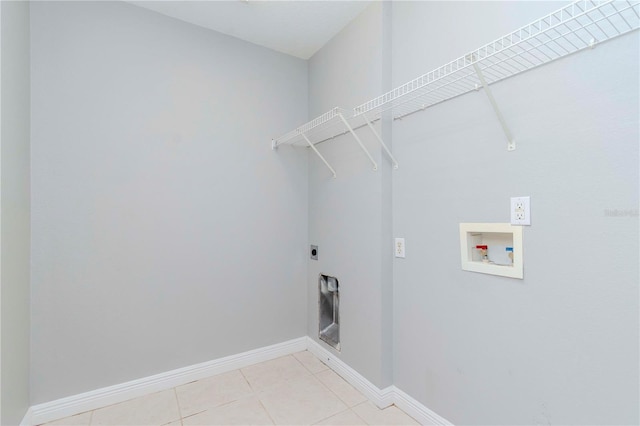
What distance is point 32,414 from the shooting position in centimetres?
166

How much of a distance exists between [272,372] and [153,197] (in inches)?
60.2

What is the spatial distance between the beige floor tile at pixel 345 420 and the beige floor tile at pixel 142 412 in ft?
2.89

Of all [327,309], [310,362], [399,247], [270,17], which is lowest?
Answer: [310,362]

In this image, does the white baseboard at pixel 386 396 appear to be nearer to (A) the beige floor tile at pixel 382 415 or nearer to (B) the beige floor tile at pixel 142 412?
(A) the beige floor tile at pixel 382 415

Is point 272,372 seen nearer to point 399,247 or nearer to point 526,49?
point 399,247

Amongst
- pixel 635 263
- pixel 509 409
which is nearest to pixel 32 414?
pixel 509 409

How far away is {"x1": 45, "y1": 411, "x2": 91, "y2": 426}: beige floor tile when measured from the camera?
1.69 meters

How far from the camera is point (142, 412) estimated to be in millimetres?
1793

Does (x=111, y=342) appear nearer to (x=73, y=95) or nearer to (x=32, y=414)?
(x=32, y=414)

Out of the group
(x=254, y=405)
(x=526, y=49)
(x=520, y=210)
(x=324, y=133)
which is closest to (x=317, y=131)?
(x=324, y=133)

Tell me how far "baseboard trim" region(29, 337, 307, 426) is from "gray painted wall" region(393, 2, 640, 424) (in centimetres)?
114

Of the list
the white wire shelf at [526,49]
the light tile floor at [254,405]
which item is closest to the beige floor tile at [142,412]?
the light tile floor at [254,405]

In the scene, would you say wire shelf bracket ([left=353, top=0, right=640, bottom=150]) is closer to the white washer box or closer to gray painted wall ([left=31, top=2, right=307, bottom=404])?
the white washer box

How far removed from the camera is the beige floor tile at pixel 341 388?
190 centimetres
